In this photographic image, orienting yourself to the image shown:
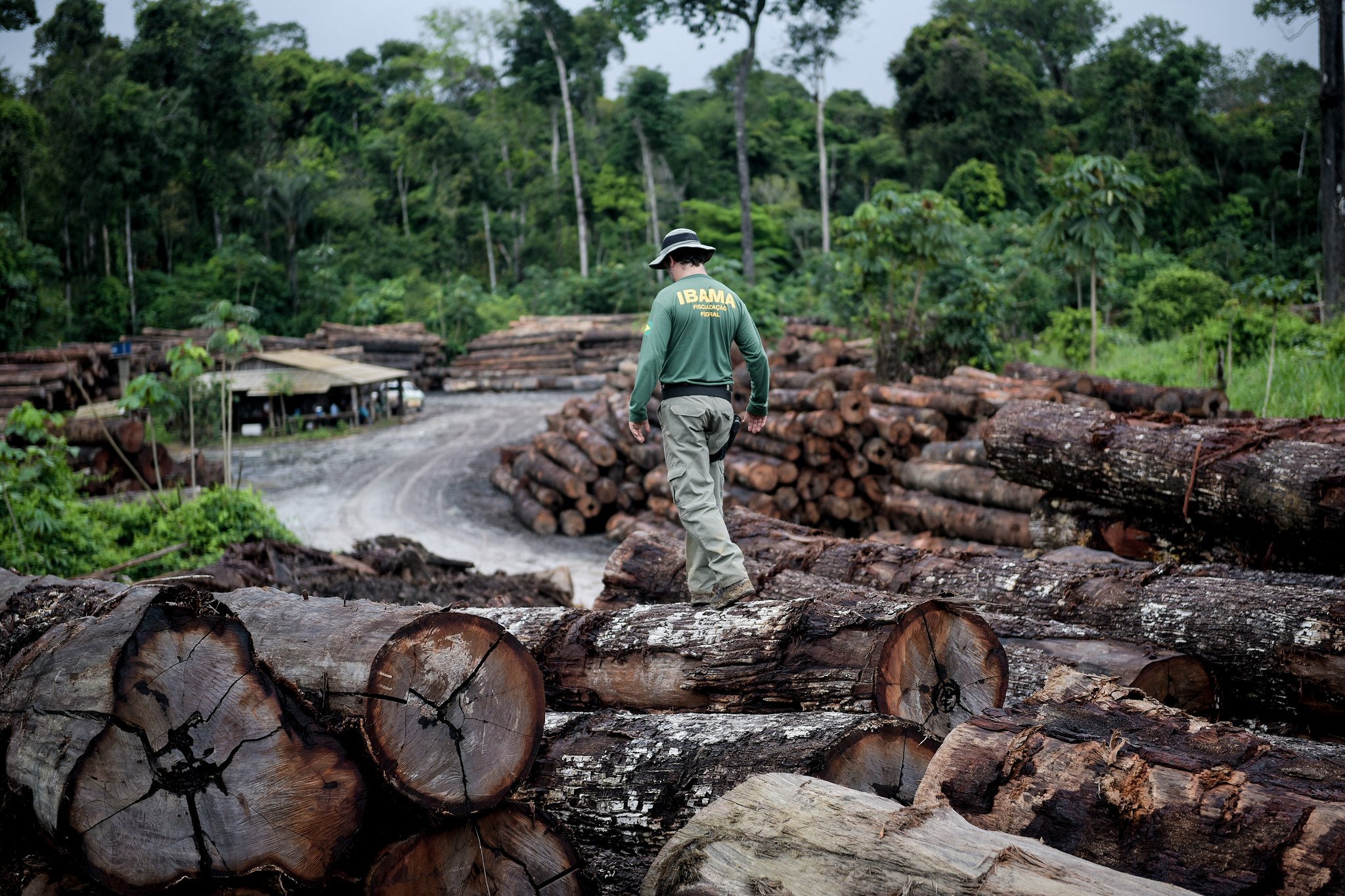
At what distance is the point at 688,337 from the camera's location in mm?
5238

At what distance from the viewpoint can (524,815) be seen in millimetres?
3412

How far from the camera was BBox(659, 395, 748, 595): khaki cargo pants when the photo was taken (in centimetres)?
504

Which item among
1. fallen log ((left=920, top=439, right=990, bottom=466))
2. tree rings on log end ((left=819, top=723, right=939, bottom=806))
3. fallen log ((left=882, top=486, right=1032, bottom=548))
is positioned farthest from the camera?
fallen log ((left=920, top=439, right=990, bottom=466))

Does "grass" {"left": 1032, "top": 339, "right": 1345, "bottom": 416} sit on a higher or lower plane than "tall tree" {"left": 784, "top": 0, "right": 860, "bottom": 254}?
lower

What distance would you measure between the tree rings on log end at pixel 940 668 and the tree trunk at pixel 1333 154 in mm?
19139

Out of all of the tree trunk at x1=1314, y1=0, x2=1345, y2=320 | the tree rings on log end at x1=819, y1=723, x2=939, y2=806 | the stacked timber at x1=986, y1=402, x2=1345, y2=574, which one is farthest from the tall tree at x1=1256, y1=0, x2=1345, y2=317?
the tree rings on log end at x1=819, y1=723, x2=939, y2=806

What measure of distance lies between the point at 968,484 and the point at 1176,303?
606 inches

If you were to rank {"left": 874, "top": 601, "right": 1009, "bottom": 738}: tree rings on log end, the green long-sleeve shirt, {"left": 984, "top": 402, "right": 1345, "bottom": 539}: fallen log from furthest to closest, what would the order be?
{"left": 984, "top": 402, "right": 1345, "bottom": 539}: fallen log → the green long-sleeve shirt → {"left": 874, "top": 601, "right": 1009, "bottom": 738}: tree rings on log end

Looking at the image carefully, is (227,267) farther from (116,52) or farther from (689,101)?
(689,101)

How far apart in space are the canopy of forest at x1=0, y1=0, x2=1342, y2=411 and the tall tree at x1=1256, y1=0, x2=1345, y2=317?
3.00 m

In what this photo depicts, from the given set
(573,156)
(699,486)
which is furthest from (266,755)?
(573,156)

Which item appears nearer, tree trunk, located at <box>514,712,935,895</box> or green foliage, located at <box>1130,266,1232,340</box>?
tree trunk, located at <box>514,712,935,895</box>

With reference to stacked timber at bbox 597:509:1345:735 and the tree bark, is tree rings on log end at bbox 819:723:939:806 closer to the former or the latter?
stacked timber at bbox 597:509:1345:735

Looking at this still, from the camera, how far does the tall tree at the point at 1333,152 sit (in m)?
19.3
